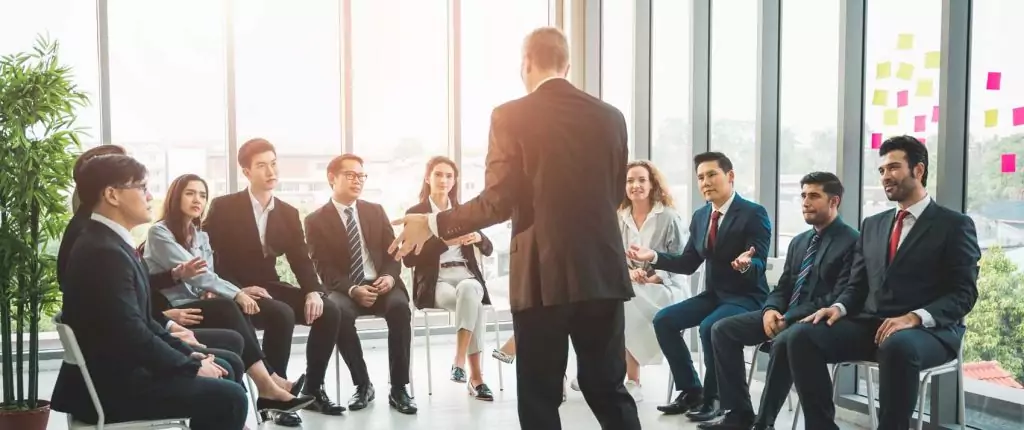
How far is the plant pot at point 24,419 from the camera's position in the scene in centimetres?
373

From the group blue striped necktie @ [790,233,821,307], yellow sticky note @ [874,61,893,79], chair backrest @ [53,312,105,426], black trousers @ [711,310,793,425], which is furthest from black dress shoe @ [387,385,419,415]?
yellow sticky note @ [874,61,893,79]

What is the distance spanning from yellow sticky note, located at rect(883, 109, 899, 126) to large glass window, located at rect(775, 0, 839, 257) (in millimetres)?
270

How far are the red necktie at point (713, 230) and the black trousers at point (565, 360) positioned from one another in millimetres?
1672

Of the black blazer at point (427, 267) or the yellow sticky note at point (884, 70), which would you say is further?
the black blazer at point (427, 267)

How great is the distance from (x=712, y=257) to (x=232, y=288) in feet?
7.57

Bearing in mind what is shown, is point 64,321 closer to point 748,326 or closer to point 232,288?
point 232,288

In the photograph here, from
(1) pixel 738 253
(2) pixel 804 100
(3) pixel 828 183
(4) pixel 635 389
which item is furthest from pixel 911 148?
(4) pixel 635 389

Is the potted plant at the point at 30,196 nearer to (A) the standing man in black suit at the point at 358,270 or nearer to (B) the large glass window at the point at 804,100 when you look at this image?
(A) the standing man in black suit at the point at 358,270

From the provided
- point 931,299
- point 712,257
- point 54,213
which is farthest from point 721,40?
point 54,213

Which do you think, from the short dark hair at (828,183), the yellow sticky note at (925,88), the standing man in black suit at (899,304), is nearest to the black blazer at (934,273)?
the standing man in black suit at (899,304)

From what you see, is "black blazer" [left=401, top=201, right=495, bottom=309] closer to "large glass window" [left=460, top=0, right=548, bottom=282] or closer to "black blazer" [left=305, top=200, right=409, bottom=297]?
"black blazer" [left=305, top=200, right=409, bottom=297]

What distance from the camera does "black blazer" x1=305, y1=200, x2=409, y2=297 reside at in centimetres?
468

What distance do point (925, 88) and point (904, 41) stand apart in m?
0.29

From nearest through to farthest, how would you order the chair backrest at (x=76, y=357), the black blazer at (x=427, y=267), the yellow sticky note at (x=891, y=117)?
the chair backrest at (x=76, y=357)
the yellow sticky note at (x=891, y=117)
the black blazer at (x=427, y=267)
